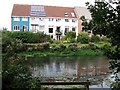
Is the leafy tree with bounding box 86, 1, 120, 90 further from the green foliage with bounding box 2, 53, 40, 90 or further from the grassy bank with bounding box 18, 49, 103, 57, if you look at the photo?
the grassy bank with bounding box 18, 49, 103, 57

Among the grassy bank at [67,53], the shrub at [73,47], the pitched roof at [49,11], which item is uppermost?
the pitched roof at [49,11]

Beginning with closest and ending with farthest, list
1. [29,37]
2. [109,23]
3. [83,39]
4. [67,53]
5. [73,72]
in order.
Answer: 1. [109,23]
2. [73,72]
3. [67,53]
4. [29,37]
5. [83,39]

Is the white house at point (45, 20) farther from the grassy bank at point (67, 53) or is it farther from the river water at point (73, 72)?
the river water at point (73, 72)

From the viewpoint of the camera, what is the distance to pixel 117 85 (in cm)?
152

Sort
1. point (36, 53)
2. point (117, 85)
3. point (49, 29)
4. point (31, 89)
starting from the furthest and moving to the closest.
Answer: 1. point (49, 29)
2. point (36, 53)
3. point (31, 89)
4. point (117, 85)

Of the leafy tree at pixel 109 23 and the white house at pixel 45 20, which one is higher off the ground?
the white house at pixel 45 20

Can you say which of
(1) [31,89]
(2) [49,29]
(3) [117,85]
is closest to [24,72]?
(1) [31,89]

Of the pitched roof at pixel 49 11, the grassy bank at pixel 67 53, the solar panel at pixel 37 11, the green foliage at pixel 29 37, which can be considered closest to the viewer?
the grassy bank at pixel 67 53

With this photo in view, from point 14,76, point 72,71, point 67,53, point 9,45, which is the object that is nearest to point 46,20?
point 67,53

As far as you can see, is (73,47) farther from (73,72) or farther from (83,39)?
(73,72)

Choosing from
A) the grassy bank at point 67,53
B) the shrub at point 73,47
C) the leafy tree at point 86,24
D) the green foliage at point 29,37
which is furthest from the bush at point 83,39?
the leafy tree at point 86,24

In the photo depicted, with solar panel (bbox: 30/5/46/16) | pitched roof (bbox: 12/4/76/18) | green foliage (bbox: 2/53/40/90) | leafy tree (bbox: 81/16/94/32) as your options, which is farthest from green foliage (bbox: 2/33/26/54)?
pitched roof (bbox: 12/4/76/18)

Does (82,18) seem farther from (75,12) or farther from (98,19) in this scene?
(75,12)

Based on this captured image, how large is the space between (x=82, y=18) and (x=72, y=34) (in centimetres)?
1400
